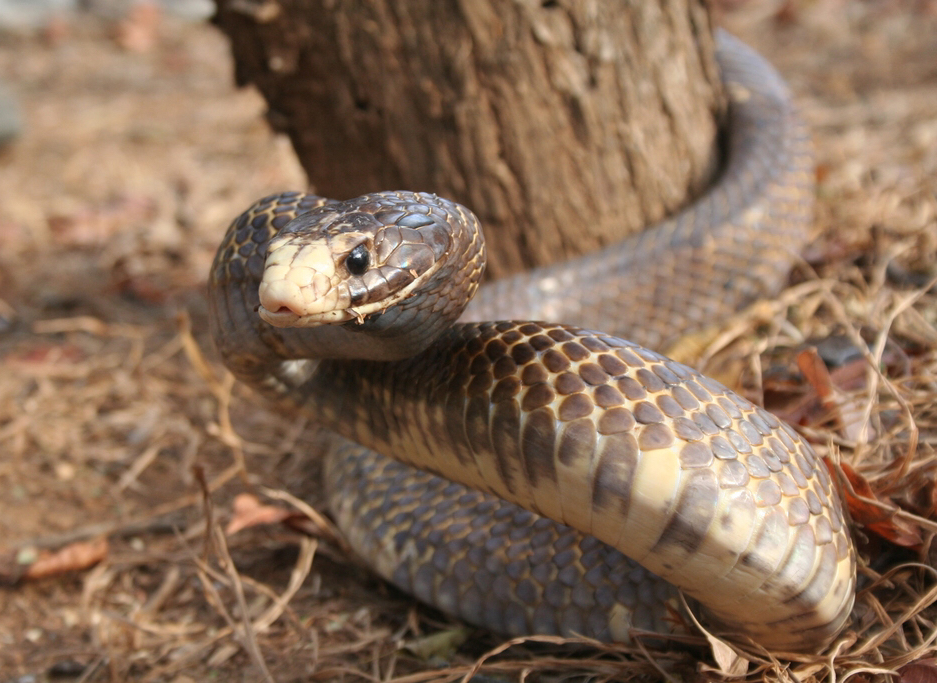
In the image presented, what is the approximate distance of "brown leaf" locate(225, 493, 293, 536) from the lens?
8.78ft

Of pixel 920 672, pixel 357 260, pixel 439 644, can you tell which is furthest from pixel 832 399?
pixel 357 260

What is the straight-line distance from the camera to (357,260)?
5.31 feet

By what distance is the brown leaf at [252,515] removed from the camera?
2676 millimetres

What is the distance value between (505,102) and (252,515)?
174 cm

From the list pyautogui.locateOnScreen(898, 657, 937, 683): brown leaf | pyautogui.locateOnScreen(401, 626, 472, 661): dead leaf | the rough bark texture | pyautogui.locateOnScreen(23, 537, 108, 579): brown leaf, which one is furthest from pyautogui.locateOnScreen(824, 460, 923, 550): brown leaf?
pyautogui.locateOnScreen(23, 537, 108, 579): brown leaf

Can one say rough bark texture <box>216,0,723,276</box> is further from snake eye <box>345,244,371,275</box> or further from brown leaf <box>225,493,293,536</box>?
snake eye <box>345,244,371,275</box>

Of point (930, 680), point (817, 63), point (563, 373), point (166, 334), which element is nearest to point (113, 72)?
point (166, 334)

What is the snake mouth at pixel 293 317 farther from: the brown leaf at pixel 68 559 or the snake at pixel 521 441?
the brown leaf at pixel 68 559

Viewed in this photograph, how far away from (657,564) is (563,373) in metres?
0.43

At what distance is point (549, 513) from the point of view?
1.75 meters

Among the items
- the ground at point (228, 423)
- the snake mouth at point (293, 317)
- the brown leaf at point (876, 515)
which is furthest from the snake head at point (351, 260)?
the brown leaf at point (876, 515)

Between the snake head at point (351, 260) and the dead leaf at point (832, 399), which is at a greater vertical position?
the snake head at point (351, 260)

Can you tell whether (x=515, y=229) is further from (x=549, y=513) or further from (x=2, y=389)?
(x=2, y=389)

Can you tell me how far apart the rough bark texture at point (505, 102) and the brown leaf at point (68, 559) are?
173 cm
